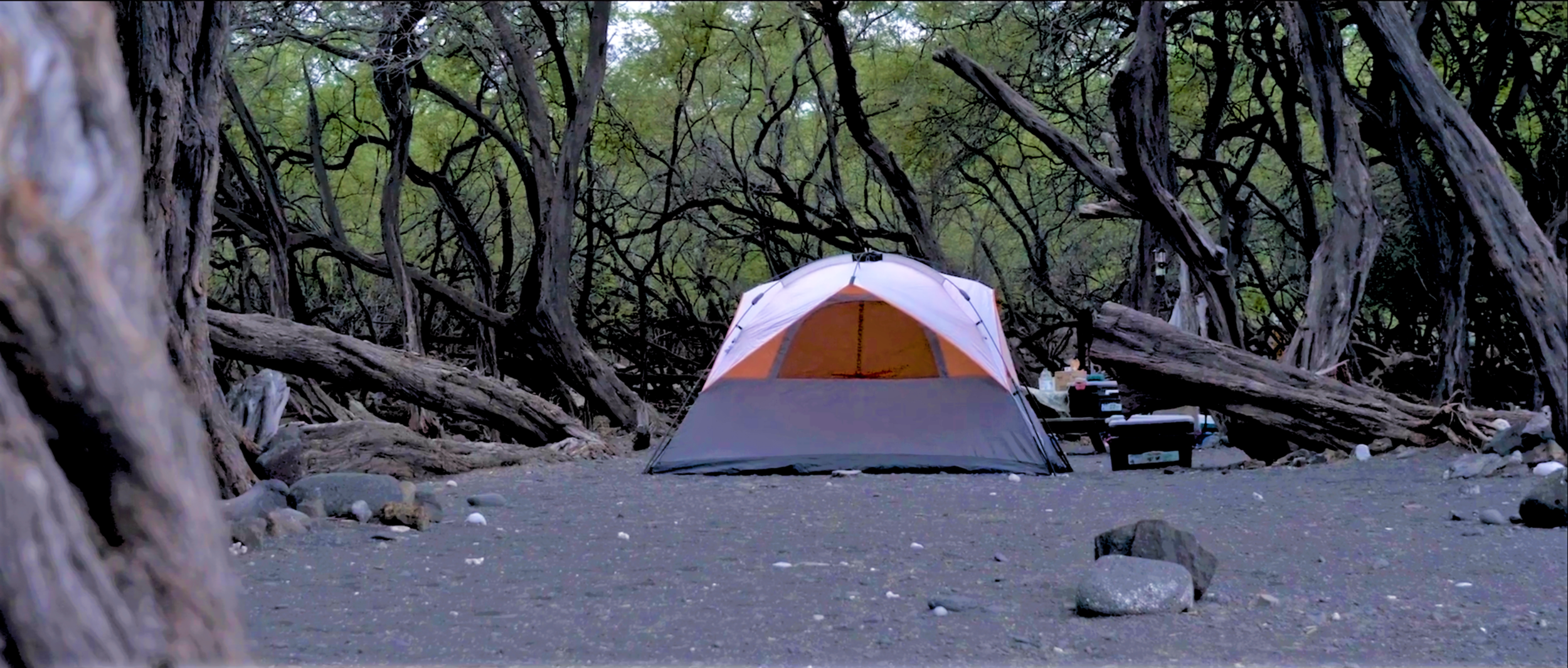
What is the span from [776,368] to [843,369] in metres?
0.55

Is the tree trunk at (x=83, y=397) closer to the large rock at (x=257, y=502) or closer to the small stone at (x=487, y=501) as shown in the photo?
the large rock at (x=257, y=502)

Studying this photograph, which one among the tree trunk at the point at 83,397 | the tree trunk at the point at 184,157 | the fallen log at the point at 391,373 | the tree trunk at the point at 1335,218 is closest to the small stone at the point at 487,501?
the tree trunk at the point at 184,157

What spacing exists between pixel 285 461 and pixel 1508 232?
6079mm

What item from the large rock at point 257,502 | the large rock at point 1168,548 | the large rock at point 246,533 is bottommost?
the large rock at point 1168,548

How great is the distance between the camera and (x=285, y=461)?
23.1 feet

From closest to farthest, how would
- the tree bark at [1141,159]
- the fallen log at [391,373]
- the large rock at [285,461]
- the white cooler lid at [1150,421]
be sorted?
1. the large rock at [285,461]
2. the white cooler lid at [1150,421]
3. the fallen log at [391,373]
4. the tree bark at [1141,159]

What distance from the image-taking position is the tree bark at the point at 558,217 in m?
12.0

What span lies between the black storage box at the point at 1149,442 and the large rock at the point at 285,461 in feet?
16.6

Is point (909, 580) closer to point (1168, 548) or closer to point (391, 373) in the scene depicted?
point (1168, 548)

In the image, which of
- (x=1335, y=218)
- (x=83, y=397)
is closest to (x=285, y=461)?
(x=83, y=397)

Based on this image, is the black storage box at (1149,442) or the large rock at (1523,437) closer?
the large rock at (1523,437)

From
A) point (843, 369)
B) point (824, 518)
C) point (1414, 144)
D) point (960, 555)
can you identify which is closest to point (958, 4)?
point (1414, 144)

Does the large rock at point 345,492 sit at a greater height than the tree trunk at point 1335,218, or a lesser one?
lesser

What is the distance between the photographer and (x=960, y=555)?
543cm
